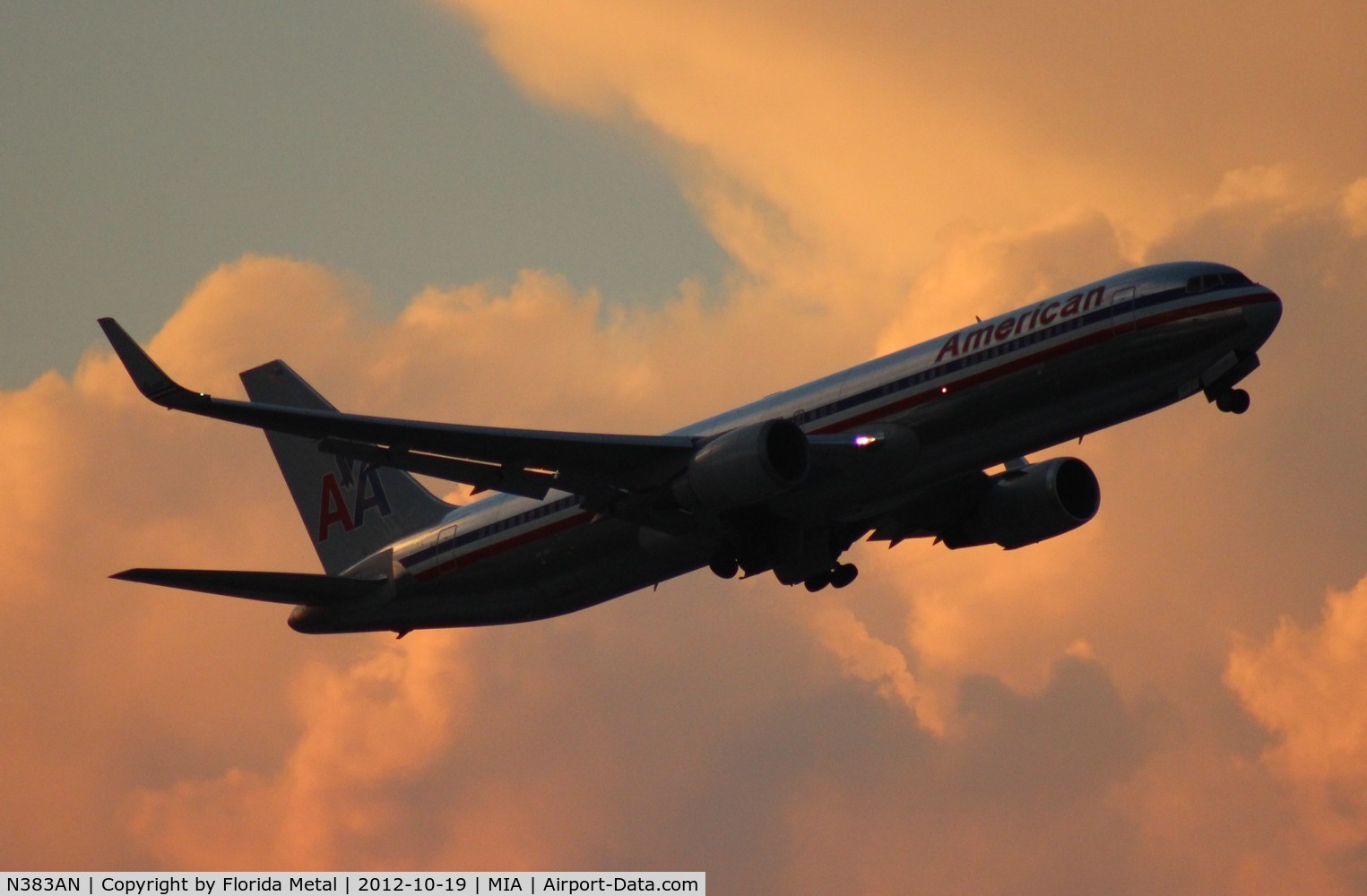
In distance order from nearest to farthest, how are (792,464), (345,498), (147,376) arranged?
(147,376), (792,464), (345,498)

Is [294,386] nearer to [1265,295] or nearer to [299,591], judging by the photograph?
[299,591]

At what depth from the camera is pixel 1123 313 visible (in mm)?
41625

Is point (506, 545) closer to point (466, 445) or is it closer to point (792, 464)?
point (466, 445)

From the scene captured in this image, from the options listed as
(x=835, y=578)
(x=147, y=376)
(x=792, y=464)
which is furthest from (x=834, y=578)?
(x=147, y=376)

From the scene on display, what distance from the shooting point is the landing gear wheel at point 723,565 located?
46.0 m

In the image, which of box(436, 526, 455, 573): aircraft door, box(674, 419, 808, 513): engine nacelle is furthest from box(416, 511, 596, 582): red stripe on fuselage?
box(674, 419, 808, 513): engine nacelle

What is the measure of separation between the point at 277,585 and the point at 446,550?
4499 millimetres

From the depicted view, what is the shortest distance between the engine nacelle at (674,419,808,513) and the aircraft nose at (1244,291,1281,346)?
1008 cm

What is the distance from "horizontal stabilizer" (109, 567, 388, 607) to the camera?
151ft

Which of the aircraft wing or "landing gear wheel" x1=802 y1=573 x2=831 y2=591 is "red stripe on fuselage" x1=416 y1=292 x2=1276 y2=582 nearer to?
the aircraft wing

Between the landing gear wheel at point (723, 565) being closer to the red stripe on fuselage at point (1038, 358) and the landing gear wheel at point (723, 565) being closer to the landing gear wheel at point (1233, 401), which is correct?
the red stripe on fuselage at point (1038, 358)

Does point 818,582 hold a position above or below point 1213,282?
below

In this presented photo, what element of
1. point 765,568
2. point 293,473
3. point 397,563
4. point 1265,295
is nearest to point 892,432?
point 765,568

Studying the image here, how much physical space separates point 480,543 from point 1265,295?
20204 millimetres
